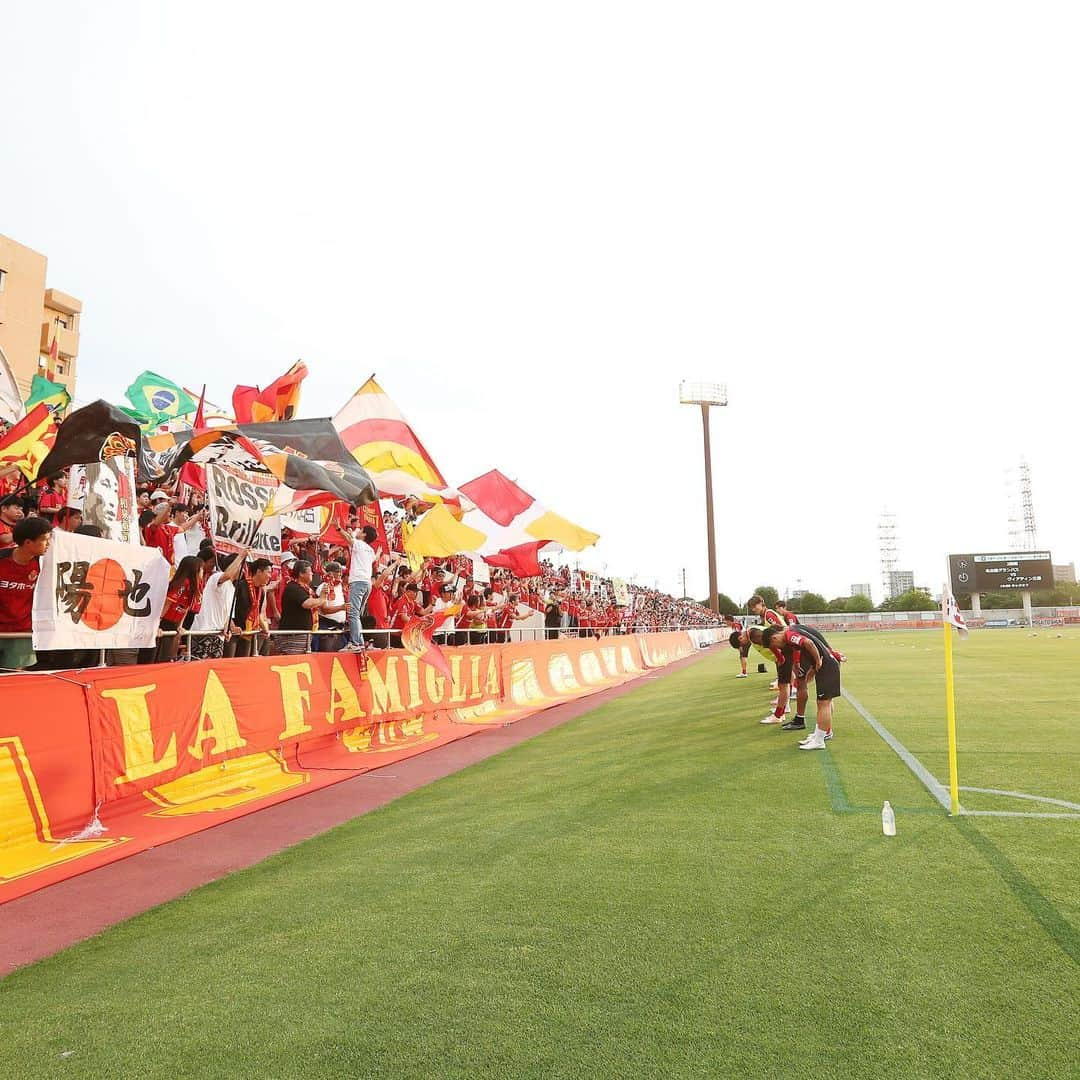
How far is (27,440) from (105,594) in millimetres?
3164

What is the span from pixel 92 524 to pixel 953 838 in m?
7.51

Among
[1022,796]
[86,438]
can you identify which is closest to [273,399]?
[86,438]

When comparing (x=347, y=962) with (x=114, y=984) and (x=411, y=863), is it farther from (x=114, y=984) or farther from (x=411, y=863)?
(x=411, y=863)

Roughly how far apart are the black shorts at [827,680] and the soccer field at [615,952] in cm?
179

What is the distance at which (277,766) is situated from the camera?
8844 mm

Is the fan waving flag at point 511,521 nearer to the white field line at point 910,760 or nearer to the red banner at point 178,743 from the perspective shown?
the red banner at point 178,743

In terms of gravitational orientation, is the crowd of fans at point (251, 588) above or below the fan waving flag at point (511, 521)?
below

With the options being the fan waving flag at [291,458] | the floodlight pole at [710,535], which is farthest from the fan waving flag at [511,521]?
the floodlight pole at [710,535]

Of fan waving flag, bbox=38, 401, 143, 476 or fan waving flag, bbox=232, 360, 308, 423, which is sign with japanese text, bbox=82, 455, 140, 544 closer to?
fan waving flag, bbox=38, 401, 143, 476

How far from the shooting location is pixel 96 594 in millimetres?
6426

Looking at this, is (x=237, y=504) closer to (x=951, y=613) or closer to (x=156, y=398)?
(x=951, y=613)

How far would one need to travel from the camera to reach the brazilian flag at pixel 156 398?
597 inches

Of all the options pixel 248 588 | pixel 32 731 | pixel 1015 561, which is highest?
pixel 1015 561

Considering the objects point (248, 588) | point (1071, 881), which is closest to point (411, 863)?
point (1071, 881)
